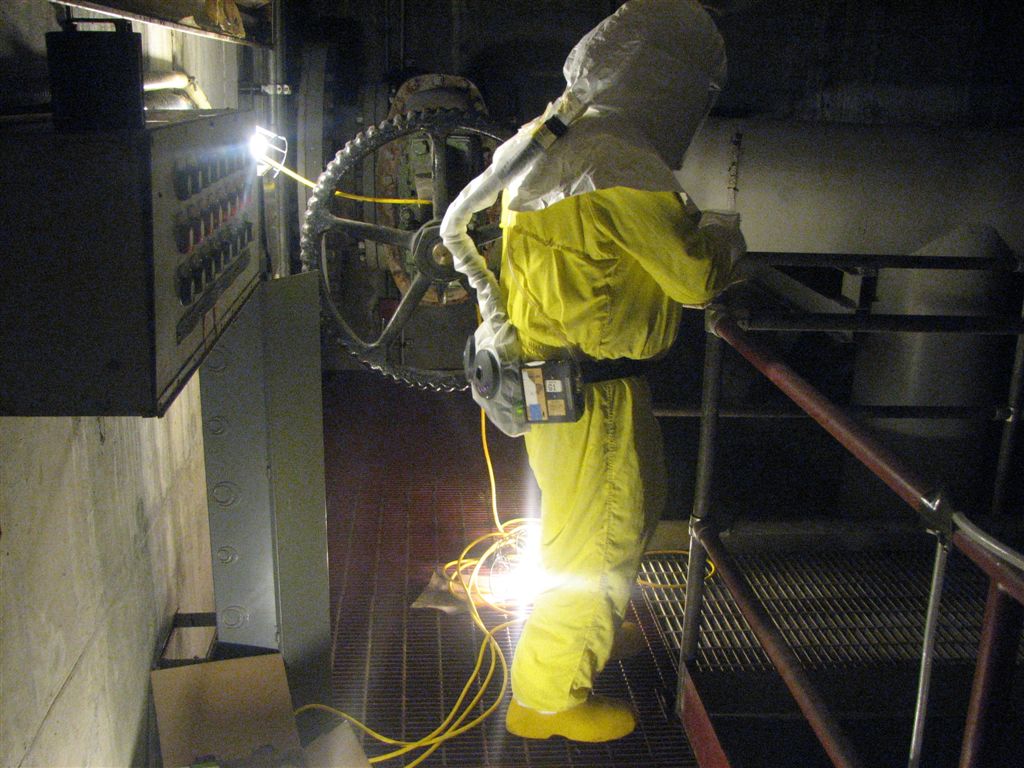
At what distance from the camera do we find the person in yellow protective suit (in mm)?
1627

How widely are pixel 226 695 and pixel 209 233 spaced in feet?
3.34

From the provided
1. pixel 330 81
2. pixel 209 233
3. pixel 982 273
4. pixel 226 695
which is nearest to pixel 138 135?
pixel 209 233

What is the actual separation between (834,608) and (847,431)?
130 cm

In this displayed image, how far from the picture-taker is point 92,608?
142 centimetres

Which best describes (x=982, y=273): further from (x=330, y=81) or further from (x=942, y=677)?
(x=330, y=81)

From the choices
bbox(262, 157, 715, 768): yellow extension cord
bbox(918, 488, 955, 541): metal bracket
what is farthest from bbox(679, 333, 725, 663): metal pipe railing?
bbox(918, 488, 955, 541): metal bracket

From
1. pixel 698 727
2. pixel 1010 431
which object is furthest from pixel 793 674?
pixel 1010 431

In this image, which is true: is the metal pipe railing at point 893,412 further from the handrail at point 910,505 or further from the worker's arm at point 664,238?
the worker's arm at point 664,238

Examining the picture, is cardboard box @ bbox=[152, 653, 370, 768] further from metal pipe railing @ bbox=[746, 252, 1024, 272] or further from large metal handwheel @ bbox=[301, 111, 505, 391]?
metal pipe railing @ bbox=[746, 252, 1024, 272]

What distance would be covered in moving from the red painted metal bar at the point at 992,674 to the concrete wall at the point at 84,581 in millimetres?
1047

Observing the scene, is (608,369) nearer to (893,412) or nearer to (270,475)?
(270,475)

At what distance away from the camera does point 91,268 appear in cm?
84

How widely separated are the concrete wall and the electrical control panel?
316 mm

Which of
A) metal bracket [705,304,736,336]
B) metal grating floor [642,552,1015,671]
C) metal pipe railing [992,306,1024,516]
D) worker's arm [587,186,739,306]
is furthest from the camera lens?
metal pipe railing [992,306,1024,516]
